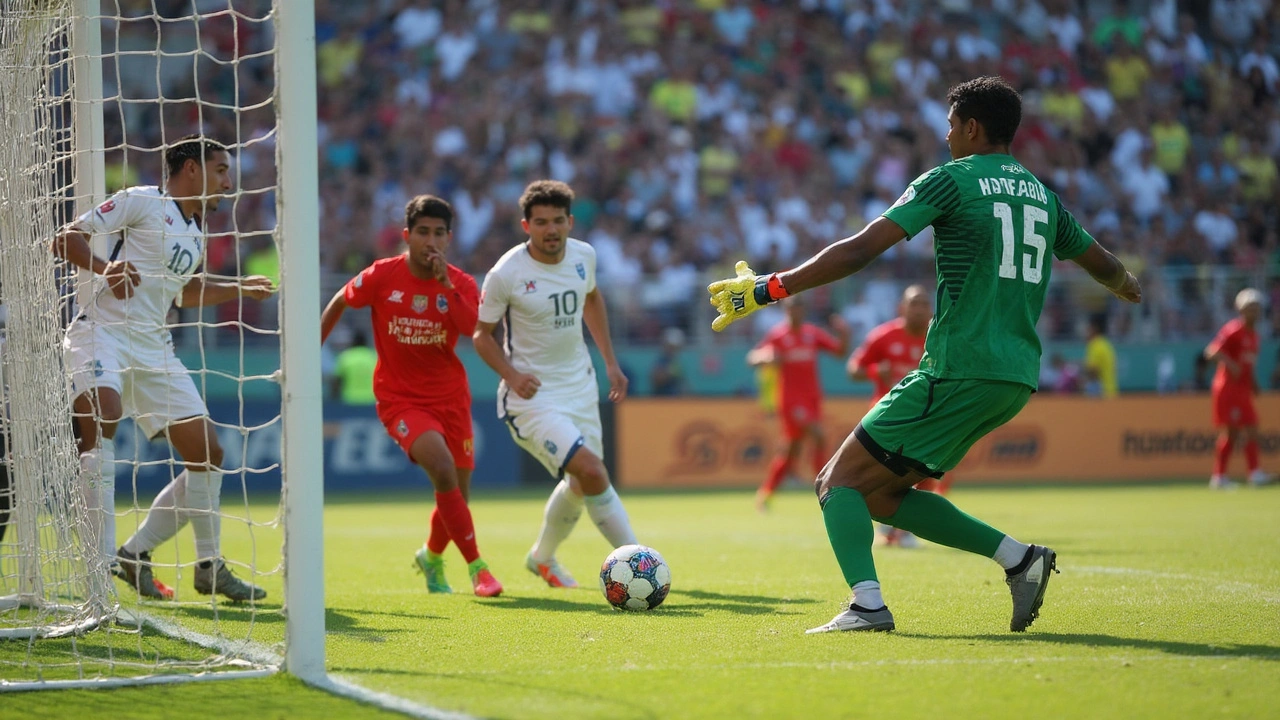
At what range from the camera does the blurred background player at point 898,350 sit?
37.5 feet

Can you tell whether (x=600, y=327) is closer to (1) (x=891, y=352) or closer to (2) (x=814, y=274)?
(2) (x=814, y=274)

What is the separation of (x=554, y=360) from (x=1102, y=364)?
14.9m

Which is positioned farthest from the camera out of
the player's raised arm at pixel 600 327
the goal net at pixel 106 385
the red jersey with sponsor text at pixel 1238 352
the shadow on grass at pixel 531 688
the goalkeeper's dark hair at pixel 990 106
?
the red jersey with sponsor text at pixel 1238 352

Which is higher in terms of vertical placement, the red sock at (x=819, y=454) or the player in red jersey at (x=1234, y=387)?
the player in red jersey at (x=1234, y=387)

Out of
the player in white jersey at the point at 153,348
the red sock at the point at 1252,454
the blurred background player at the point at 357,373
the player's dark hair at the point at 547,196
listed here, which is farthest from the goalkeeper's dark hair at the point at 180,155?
the red sock at the point at 1252,454

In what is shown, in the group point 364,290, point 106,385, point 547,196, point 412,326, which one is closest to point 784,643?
point 547,196

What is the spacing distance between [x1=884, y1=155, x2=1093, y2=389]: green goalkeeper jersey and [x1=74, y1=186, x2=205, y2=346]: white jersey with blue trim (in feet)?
12.6

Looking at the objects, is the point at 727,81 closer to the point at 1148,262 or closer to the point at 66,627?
the point at 1148,262

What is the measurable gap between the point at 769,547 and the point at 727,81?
15.1 metres

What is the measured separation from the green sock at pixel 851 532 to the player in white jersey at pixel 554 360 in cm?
226

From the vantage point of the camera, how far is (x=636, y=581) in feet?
22.8

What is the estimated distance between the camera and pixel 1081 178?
2464 cm

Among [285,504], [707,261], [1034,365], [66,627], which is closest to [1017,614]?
[1034,365]

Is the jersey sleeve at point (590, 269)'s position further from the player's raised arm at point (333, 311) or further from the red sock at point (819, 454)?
the red sock at point (819, 454)
